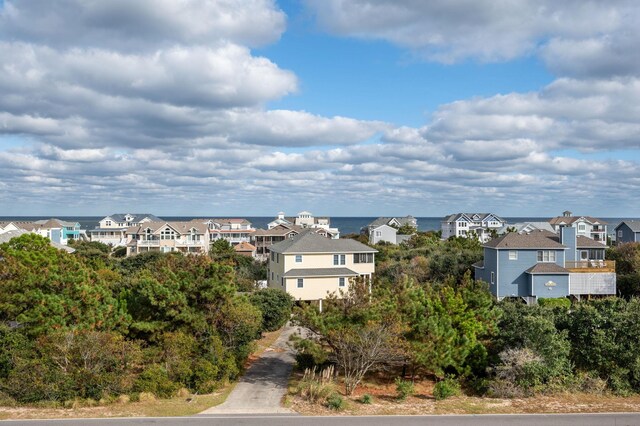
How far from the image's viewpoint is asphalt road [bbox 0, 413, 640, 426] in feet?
56.4

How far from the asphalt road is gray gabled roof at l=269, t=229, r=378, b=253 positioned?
2347cm

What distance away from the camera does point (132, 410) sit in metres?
18.9

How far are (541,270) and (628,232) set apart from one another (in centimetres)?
4716

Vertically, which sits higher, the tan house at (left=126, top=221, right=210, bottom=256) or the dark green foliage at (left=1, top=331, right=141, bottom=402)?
the tan house at (left=126, top=221, right=210, bottom=256)

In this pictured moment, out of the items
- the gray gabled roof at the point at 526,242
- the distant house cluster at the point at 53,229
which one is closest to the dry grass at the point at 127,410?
the gray gabled roof at the point at 526,242

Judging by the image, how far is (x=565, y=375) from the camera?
71.9 feet

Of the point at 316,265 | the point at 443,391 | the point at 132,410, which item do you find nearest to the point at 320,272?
the point at 316,265

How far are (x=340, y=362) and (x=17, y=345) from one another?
44.9ft

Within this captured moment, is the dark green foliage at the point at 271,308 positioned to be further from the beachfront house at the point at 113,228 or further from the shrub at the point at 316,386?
Result: the beachfront house at the point at 113,228

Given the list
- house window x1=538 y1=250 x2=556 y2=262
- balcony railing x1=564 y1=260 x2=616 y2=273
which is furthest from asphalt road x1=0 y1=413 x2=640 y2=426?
balcony railing x1=564 y1=260 x2=616 y2=273

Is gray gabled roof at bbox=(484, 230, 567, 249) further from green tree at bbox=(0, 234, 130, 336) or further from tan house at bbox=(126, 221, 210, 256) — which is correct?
tan house at bbox=(126, 221, 210, 256)

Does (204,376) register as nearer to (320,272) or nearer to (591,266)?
(320,272)

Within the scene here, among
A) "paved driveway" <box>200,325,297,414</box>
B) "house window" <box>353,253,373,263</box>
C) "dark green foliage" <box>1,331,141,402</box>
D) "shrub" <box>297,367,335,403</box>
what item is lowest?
"paved driveway" <box>200,325,297,414</box>

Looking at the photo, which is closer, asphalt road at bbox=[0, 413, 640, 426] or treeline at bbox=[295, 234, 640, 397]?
asphalt road at bbox=[0, 413, 640, 426]
